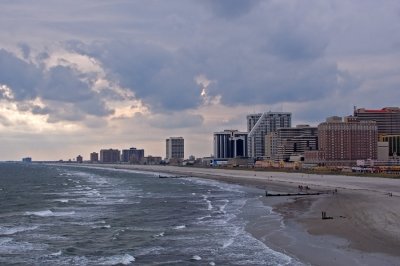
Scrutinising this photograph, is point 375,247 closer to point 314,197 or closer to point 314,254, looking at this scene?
point 314,254

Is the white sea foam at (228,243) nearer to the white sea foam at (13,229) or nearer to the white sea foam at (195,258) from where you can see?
the white sea foam at (195,258)

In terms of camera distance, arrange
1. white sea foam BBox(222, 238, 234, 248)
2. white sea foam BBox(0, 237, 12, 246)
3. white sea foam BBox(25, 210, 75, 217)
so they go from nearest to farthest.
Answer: white sea foam BBox(222, 238, 234, 248), white sea foam BBox(0, 237, 12, 246), white sea foam BBox(25, 210, 75, 217)

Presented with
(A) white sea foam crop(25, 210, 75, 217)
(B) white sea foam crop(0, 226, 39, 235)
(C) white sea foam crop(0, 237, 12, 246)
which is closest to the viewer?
(C) white sea foam crop(0, 237, 12, 246)

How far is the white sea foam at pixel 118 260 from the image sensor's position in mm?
28625

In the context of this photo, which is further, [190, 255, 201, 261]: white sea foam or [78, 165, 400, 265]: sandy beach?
[190, 255, 201, 261]: white sea foam

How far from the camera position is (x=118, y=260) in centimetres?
2936

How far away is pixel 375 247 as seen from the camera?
99.3ft

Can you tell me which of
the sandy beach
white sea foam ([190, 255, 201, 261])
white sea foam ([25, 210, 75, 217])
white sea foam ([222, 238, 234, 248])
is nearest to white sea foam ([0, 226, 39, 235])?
white sea foam ([25, 210, 75, 217])

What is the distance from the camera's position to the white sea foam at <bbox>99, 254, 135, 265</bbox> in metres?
28.6

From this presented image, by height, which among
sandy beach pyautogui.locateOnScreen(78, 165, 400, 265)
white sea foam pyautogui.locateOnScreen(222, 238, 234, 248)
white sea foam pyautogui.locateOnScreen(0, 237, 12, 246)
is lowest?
white sea foam pyautogui.locateOnScreen(0, 237, 12, 246)

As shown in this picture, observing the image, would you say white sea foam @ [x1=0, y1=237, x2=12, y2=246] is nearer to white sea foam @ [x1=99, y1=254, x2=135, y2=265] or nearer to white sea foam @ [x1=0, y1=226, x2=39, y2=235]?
white sea foam @ [x1=0, y1=226, x2=39, y2=235]

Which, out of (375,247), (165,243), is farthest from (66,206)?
(375,247)

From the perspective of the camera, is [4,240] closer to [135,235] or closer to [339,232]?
[135,235]

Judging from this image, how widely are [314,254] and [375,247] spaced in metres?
3.49
